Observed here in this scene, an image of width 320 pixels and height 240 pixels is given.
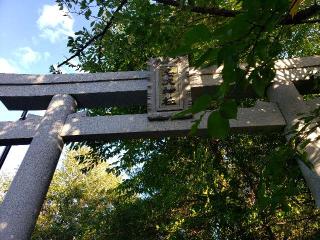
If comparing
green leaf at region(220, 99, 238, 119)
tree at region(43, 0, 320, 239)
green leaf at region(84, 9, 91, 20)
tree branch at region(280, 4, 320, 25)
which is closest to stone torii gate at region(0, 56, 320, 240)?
tree at region(43, 0, 320, 239)

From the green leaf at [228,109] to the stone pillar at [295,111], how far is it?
2836 millimetres

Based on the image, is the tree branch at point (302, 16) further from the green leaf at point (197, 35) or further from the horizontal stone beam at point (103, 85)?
the green leaf at point (197, 35)

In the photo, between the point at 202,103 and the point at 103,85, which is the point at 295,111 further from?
the point at 202,103

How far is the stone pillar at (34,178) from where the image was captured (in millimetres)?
3430

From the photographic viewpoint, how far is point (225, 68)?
911 millimetres

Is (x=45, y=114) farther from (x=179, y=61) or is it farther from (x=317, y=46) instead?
(x=317, y=46)

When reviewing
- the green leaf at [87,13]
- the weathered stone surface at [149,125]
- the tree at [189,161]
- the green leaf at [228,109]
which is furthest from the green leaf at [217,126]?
the green leaf at [87,13]

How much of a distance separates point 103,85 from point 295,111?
→ 256 cm

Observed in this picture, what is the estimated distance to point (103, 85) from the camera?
465 cm

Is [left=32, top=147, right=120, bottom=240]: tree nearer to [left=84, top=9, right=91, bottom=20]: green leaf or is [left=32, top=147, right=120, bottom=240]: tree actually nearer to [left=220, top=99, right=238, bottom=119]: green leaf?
[left=84, top=9, right=91, bottom=20]: green leaf

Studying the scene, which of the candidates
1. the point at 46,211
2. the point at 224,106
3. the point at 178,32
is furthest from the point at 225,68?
the point at 46,211

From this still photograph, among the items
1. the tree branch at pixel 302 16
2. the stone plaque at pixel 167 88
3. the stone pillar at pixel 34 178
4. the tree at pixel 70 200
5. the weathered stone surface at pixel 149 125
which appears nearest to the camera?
the tree branch at pixel 302 16

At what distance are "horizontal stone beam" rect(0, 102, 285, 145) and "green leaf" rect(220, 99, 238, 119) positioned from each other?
3.03 m

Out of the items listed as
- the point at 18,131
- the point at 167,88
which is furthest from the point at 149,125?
the point at 18,131
